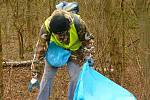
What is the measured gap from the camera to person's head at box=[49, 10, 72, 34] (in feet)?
15.3

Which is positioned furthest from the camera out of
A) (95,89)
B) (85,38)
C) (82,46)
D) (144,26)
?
(82,46)

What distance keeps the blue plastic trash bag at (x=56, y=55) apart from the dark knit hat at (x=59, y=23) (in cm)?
37

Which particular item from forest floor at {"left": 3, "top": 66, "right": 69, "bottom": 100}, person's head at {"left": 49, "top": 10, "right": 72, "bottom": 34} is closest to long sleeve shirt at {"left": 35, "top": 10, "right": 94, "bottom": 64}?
person's head at {"left": 49, "top": 10, "right": 72, "bottom": 34}

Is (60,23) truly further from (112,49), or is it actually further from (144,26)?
(112,49)

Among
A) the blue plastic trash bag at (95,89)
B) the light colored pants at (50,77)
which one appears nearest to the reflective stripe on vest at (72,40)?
the light colored pants at (50,77)

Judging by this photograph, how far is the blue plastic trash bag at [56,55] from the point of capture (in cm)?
504

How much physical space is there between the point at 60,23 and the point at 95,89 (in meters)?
0.83

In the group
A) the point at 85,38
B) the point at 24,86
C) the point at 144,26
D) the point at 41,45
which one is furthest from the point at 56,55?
the point at 24,86

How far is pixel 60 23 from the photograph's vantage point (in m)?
4.67

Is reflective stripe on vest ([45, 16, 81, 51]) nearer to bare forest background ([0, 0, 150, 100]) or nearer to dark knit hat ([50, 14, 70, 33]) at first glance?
dark knit hat ([50, 14, 70, 33])

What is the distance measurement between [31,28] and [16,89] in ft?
9.02

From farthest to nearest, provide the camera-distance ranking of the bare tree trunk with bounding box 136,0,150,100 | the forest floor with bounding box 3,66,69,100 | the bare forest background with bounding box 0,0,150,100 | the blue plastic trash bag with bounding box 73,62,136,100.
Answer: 1. the forest floor with bounding box 3,66,69,100
2. the bare forest background with bounding box 0,0,150,100
3. the blue plastic trash bag with bounding box 73,62,136,100
4. the bare tree trunk with bounding box 136,0,150,100

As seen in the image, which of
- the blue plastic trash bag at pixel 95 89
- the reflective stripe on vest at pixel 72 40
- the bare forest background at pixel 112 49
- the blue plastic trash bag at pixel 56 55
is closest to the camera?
the blue plastic trash bag at pixel 95 89

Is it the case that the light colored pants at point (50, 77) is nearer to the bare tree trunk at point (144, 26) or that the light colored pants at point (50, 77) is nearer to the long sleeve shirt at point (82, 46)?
the long sleeve shirt at point (82, 46)
